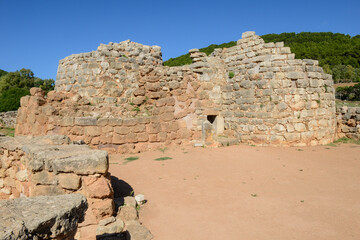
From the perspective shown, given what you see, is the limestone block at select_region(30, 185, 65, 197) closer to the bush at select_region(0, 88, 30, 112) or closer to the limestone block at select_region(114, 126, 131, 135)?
the limestone block at select_region(114, 126, 131, 135)

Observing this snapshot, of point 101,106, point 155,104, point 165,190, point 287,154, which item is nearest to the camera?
point 165,190

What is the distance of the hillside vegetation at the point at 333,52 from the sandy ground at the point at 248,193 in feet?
79.8

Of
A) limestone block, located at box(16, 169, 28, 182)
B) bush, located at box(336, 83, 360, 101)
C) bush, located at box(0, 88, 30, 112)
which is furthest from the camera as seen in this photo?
bush, located at box(336, 83, 360, 101)

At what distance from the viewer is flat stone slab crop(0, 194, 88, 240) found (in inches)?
67.3

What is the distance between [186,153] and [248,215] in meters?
5.02

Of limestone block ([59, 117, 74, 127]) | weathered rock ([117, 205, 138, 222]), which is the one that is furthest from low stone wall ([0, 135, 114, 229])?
limestone block ([59, 117, 74, 127])

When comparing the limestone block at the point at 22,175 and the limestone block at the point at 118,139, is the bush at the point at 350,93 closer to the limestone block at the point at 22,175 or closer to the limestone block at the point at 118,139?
the limestone block at the point at 118,139

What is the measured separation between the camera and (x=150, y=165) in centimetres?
786

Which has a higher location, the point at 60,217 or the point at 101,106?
the point at 101,106

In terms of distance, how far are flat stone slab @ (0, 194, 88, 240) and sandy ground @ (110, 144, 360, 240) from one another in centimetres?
209

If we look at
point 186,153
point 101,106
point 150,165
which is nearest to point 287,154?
point 186,153

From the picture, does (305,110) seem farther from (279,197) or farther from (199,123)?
(279,197)

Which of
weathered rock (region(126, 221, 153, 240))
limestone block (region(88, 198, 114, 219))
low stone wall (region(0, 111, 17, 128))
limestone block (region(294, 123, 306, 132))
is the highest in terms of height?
low stone wall (region(0, 111, 17, 128))

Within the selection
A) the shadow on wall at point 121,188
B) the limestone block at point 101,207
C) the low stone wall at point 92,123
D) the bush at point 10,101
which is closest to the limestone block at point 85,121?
the low stone wall at point 92,123
